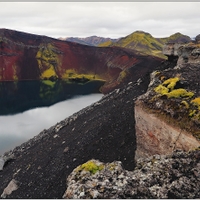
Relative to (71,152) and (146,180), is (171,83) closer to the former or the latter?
(146,180)

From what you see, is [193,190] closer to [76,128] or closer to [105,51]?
[76,128]

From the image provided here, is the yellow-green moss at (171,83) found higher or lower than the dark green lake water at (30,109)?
higher

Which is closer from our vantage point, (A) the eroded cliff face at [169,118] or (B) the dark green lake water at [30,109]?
(A) the eroded cliff face at [169,118]

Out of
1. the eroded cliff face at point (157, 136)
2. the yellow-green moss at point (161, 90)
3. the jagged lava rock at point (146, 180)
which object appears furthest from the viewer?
the yellow-green moss at point (161, 90)

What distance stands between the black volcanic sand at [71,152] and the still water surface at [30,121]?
34.8 ft

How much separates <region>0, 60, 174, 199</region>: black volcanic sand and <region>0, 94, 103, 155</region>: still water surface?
34.8 ft

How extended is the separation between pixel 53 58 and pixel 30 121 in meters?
74.4

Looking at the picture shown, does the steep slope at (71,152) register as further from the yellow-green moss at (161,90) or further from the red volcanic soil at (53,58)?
the red volcanic soil at (53,58)

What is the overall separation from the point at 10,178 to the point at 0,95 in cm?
5365

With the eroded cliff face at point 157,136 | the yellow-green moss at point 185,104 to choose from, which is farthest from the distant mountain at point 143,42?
the yellow-green moss at point 185,104

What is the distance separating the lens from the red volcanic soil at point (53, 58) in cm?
10338

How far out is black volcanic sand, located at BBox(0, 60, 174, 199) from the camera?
55.9 feet

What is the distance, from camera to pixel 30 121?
147 ft

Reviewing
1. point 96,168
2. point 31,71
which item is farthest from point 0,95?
point 96,168
